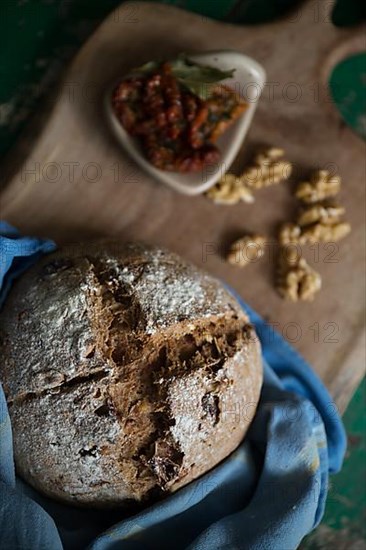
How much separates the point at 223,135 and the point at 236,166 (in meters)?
0.10

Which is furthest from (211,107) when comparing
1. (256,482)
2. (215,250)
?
(256,482)

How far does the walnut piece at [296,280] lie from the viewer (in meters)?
1.31

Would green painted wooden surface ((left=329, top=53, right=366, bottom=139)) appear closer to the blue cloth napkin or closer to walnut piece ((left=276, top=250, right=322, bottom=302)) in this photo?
walnut piece ((left=276, top=250, right=322, bottom=302))

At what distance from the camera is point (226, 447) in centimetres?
111

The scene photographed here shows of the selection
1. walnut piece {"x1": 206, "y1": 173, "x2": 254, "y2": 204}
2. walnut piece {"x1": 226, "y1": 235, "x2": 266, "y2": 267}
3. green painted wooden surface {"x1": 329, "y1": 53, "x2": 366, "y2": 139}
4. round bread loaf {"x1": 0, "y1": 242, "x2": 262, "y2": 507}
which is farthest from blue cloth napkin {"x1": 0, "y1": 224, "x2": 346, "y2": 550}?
green painted wooden surface {"x1": 329, "y1": 53, "x2": 366, "y2": 139}

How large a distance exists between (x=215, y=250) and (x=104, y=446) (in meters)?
0.51

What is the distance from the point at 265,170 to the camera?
1327 millimetres

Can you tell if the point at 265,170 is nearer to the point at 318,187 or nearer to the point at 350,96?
the point at 318,187

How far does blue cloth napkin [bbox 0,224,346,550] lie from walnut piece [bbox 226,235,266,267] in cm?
26

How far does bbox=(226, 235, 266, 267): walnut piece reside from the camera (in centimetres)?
132

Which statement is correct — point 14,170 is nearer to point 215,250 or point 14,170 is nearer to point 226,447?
point 215,250

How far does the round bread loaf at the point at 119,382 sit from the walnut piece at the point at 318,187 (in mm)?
381

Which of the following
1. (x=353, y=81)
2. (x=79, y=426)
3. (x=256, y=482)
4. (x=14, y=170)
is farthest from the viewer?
(x=353, y=81)

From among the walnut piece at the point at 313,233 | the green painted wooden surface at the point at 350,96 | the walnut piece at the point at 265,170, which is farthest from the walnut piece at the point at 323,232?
the green painted wooden surface at the point at 350,96
